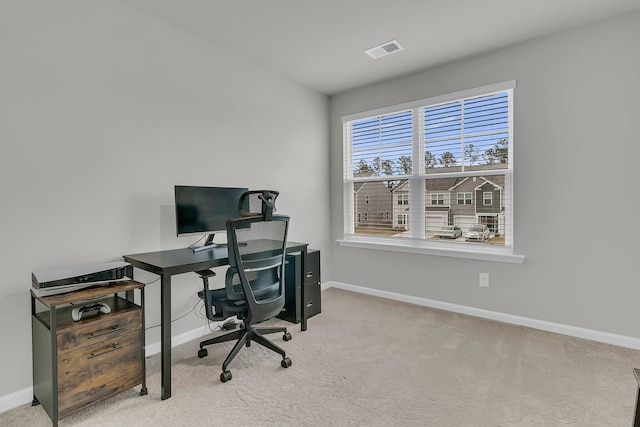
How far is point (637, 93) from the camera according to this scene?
8.14 ft

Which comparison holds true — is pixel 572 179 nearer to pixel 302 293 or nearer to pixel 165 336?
pixel 302 293

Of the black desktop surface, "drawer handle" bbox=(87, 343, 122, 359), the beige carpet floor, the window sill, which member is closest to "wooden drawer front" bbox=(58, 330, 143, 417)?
"drawer handle" bbox=(87, 343, 122, 359)

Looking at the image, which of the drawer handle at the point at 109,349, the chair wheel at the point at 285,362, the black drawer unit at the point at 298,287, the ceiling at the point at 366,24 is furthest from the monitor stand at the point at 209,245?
the ceiling at the point at 366,24

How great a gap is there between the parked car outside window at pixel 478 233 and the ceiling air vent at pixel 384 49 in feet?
6.20

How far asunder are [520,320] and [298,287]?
2085 millimetres

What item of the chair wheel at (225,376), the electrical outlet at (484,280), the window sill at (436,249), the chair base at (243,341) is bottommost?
the chair wheel at (225,376)

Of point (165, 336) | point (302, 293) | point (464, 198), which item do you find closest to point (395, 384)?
point (302, 293)

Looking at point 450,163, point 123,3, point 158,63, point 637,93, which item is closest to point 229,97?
point 158,63

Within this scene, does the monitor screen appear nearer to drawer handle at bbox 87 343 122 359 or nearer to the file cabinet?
the file cabinet

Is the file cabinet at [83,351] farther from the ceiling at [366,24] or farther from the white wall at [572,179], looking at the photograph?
the white wall at [572,179]

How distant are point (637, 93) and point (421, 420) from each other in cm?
285

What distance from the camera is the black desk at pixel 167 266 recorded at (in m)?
1.94

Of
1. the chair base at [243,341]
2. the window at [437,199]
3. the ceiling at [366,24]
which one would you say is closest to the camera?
the chair base at [243,341]

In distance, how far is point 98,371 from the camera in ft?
5.86
